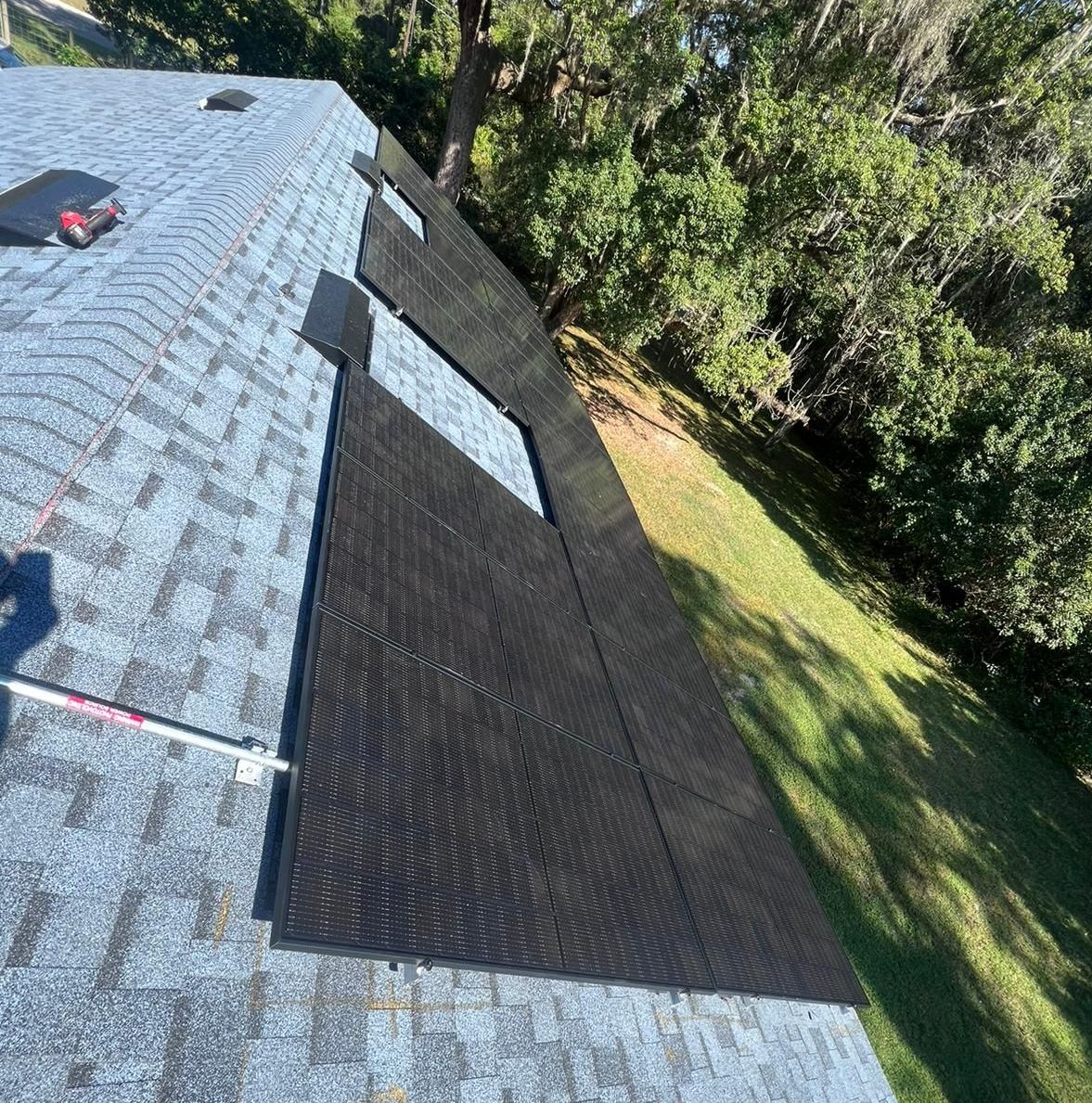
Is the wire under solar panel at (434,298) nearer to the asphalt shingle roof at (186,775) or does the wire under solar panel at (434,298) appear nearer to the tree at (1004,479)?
the asphalt shingle roof at (186,775)

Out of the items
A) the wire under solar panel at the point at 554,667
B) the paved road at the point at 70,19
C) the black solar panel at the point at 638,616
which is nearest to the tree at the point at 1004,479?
the black solar panel at the point at 638,616

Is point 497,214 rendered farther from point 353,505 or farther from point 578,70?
point 353,505

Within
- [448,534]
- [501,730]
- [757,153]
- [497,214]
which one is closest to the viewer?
[501,730]

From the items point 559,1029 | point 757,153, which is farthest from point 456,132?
point 559,1029

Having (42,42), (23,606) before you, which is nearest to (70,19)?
(42,42)

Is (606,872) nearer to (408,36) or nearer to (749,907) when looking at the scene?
(749,907)
